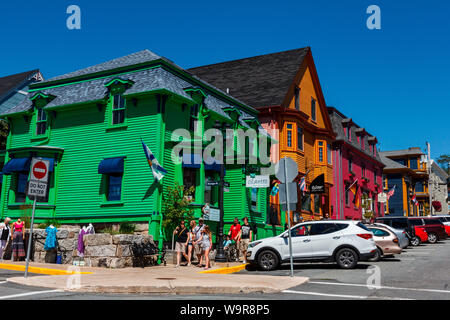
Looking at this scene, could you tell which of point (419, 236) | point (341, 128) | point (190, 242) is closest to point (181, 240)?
point (190, 242)

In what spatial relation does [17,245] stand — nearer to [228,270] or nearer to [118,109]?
[118,109]

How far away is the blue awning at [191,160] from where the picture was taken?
20.0 meters

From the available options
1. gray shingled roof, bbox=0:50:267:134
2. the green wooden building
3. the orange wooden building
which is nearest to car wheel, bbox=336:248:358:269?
the green wooden building

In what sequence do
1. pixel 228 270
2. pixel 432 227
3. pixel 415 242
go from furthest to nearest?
pixel 432 227 → pixel 415 242 → pixel 228 270

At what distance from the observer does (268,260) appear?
15.7 m

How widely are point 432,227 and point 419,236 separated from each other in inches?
62.3

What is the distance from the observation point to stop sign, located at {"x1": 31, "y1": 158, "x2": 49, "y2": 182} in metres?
12.3

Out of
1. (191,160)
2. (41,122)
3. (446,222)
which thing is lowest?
(446,222)

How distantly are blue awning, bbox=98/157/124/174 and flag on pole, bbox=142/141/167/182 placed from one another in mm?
Result: 1709

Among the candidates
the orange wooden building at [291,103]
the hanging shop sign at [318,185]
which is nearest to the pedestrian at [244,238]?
the orange wooden building at [291,103]

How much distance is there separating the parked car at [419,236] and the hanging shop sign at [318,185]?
648cm
